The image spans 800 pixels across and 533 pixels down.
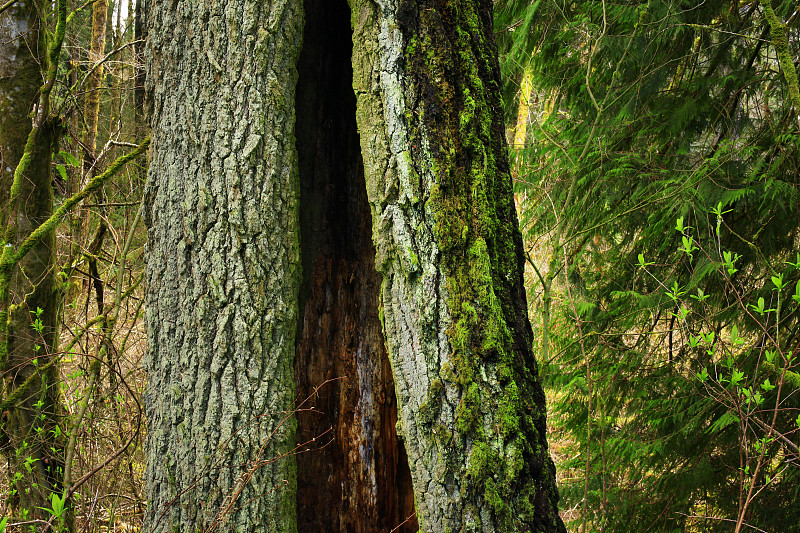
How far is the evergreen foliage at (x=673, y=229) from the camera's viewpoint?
314 centimetres

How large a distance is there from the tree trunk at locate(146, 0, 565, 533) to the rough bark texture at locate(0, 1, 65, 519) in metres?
2.04

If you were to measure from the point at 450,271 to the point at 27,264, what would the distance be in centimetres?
328

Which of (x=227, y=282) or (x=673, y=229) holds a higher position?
(x=673, y=229)

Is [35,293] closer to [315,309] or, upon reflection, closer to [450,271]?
[315,309]

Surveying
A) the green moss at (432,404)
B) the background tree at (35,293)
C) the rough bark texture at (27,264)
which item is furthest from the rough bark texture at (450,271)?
the rough bark texture at (27,264)

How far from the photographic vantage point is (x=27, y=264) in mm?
3574

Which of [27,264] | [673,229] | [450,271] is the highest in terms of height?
[27,264]

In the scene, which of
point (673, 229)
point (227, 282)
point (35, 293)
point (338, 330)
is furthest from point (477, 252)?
point (35, 293)

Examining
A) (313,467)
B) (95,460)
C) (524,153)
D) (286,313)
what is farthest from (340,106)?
(95,460)

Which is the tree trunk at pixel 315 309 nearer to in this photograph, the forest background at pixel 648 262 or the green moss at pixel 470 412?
the green moss at pixel 470 412

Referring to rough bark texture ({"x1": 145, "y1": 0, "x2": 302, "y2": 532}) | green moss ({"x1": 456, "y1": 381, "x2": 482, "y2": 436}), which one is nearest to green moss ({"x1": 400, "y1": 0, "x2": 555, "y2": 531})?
green moss ({"x1": 456, "y1": 381, "x2": 482, "y2": 436})

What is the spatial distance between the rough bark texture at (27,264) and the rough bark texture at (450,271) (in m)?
2.81

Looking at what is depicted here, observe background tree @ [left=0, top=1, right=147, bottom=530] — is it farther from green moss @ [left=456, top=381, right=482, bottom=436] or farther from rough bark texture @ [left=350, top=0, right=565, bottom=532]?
green moss @ [left=456, top=381, right=482, bottom=436]

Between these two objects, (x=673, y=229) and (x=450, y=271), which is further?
(x=673, y=229)
